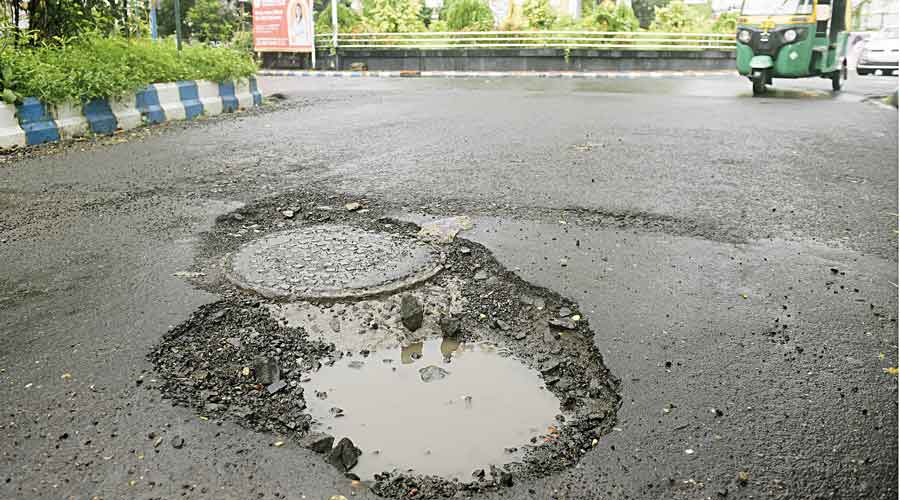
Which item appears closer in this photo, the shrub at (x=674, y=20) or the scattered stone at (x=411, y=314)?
the scattered stone at (x=411, y=314)

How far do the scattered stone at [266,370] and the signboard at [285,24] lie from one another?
26.1 meters

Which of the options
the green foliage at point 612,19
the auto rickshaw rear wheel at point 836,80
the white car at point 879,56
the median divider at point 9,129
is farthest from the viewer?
the green foliage at point 612,19

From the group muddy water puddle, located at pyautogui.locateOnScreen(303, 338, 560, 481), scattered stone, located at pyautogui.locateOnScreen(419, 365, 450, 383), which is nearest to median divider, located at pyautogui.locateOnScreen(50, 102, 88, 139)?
muddy water puddle, located at pyautogui.locateOnScreen(303, 338, 560, 481)

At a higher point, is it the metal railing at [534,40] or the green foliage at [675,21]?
the green foliage at [675,21]

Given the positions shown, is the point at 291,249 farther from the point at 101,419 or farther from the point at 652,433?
the point at 652,433

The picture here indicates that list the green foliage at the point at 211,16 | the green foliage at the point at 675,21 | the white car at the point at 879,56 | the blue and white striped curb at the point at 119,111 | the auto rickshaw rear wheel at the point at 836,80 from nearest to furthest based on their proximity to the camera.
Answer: the blue and white striped curb at the point at 119,111 < the auto rickshaw rear wheel at the point at 836,80 < the white car at the point at 879,56 < the green foliage at the point at 675,21 < the green foliage at the point at 211,16

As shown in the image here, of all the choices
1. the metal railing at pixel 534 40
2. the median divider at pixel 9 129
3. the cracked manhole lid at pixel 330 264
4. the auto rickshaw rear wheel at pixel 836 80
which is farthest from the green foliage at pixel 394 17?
the cracked manhole lid at pixel 330 264

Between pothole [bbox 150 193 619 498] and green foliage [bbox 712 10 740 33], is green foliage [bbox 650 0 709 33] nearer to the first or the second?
green foliage [bbox 712 10 740 33]

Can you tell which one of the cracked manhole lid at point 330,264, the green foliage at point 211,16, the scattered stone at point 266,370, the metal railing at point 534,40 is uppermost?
the green foliage at point 211,16

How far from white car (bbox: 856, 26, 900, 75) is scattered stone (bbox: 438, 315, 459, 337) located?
24370 mm

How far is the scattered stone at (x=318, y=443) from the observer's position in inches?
98.6

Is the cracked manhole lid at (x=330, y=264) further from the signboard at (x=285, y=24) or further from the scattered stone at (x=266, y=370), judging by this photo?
the signboard at (x=285, y=24)

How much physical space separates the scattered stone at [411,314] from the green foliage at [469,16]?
29.4m

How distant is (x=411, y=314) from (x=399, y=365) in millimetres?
334
